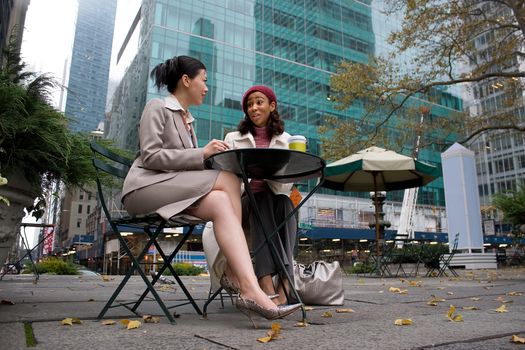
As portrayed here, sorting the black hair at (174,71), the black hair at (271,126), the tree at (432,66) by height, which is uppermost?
Answer: the tree at (432,66)

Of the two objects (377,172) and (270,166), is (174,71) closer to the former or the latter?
(270,166)

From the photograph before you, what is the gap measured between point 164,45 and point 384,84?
1086 inches

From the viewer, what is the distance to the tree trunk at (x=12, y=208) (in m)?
2.66

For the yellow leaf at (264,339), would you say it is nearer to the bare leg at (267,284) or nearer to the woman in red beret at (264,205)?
the woman in red beret at (264,205)

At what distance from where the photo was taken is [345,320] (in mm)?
2242

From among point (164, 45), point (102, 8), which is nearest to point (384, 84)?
point (164, 45)

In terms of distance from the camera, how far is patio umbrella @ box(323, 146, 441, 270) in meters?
7.27

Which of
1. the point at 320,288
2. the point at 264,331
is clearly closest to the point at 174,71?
the point at 264,331

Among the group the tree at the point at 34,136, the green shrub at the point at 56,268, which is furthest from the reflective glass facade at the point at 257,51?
the tree at the point at 34,136

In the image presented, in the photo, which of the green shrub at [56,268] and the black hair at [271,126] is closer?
the black hair at [271,126]

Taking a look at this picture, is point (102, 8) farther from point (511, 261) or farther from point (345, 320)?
point (345, 320)

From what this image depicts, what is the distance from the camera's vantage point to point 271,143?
2.92 meters

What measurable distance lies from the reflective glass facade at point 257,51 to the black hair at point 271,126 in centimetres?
3166

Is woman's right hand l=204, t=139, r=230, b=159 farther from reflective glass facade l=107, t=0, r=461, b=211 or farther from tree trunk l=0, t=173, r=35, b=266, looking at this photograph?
reflective glass facade l=107, t=0, r=461, b=211
